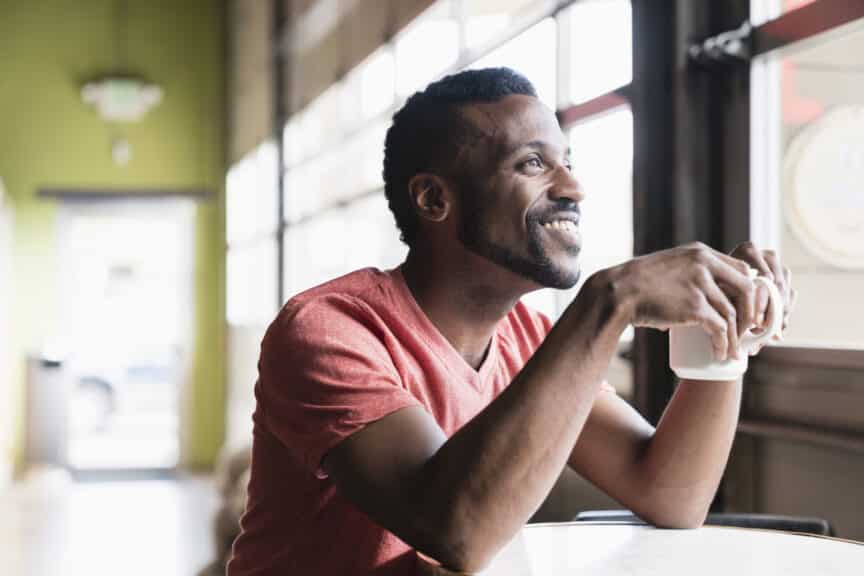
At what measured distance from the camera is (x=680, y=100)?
231 cm

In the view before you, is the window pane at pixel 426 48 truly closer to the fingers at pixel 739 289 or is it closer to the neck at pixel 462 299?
the neck at pixel 462 299

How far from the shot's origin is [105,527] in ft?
21.4

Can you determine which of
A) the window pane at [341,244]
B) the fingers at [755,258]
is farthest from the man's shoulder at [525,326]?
the window pane at [341,244]

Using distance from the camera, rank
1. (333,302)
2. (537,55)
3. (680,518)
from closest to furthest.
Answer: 1. (333,302)
2. (680,518)
3. (537,55)

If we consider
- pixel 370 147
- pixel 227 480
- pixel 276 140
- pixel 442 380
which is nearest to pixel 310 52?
pixel 276 140

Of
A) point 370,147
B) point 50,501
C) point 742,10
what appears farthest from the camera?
point 50,501

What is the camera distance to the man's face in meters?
1.38

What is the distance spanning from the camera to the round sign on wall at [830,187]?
79.3 inches

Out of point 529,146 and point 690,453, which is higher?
point 529,146

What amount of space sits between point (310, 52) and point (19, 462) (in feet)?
15.3

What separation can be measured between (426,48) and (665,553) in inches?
122

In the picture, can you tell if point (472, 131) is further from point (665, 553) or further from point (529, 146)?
point (665, 553)

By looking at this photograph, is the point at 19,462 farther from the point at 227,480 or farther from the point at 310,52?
the point at 227,480

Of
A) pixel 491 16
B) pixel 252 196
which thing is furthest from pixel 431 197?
pixel 252 196
